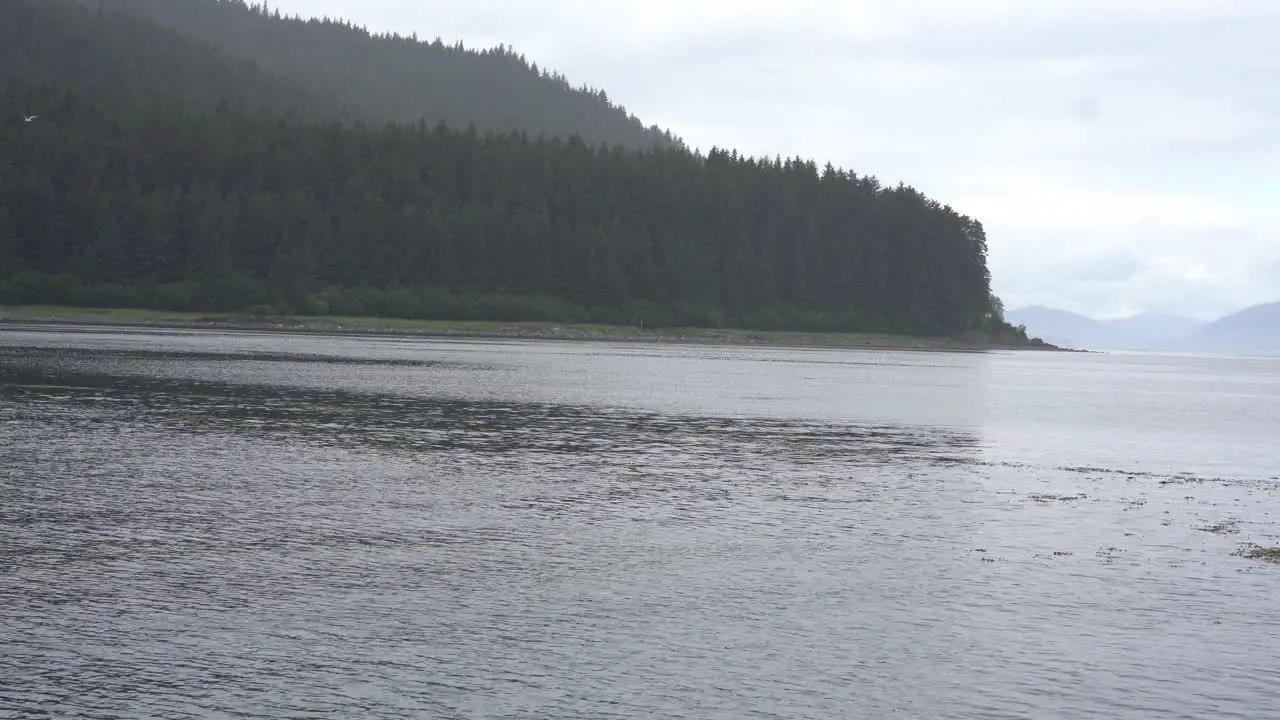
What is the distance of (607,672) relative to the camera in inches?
766

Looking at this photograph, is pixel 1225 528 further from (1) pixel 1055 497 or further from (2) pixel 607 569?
(2) pixel 607 569

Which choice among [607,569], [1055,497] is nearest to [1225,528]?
[1055,497]

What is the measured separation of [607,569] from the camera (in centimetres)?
2680

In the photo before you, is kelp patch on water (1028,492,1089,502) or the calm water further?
kelp patch on water (1028,492,1089,502)

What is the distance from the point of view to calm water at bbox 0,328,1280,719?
61.6 feet

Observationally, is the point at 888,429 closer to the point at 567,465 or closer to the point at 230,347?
the point at 567,465

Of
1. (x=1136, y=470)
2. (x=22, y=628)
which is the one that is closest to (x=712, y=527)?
(x=22, y=628)

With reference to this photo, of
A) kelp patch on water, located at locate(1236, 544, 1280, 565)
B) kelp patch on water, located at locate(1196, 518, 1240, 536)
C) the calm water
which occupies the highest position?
kelp patch on water, located at locate(1196, 518, 1240, 536)

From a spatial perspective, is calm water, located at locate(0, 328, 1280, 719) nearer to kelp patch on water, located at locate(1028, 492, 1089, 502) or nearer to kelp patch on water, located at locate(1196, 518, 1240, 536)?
kelp patch on water, located at locate(1196, 518, 1240, 536)

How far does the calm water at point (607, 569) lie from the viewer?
18.8 meters

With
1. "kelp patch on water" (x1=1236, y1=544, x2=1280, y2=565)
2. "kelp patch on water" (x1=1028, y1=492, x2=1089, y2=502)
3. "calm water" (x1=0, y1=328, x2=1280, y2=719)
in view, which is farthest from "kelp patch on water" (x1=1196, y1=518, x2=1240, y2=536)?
"kelp patch on water" (x1=1028, y1=492, x2=1089, y2=502)

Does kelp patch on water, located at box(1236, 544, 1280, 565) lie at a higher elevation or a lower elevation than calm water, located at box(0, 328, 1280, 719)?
higher

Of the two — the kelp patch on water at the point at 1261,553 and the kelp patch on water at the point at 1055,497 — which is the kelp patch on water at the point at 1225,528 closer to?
the kelp patch on water at the point at 1261,553

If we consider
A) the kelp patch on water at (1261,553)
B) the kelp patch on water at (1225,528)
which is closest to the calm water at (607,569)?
the kelp patch on water at (1225,528)
